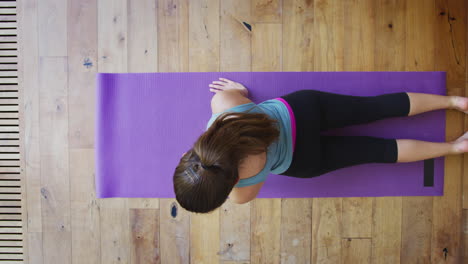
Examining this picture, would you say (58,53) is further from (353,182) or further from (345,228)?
(345,228)

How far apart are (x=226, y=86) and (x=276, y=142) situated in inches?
23.7

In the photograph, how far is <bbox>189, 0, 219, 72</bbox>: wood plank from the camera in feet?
5.29

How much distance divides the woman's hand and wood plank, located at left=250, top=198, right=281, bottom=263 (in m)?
0.64

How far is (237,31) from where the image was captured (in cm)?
161

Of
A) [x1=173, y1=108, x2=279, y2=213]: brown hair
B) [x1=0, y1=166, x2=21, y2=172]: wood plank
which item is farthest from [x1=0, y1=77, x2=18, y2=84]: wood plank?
[x1=173, y1=108, x2=279, y2=213]: brown hair

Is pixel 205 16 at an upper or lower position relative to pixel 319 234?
upper

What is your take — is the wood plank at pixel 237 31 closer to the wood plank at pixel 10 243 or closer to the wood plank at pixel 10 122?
the wood plank at pixel 10 122

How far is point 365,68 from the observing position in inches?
63.0

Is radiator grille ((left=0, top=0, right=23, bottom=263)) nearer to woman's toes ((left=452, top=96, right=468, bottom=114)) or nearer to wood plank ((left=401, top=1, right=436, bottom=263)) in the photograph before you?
wood plank ((left=401, top=1, right=436, bottom=263))

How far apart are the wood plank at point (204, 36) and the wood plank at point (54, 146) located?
78cm

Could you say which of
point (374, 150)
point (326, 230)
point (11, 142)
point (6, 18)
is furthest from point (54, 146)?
point (374, 150)

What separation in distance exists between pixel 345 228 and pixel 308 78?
35.1 inches

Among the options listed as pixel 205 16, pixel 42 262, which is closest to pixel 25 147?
pixel 42 262

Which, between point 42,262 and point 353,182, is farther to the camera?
point 42,262
